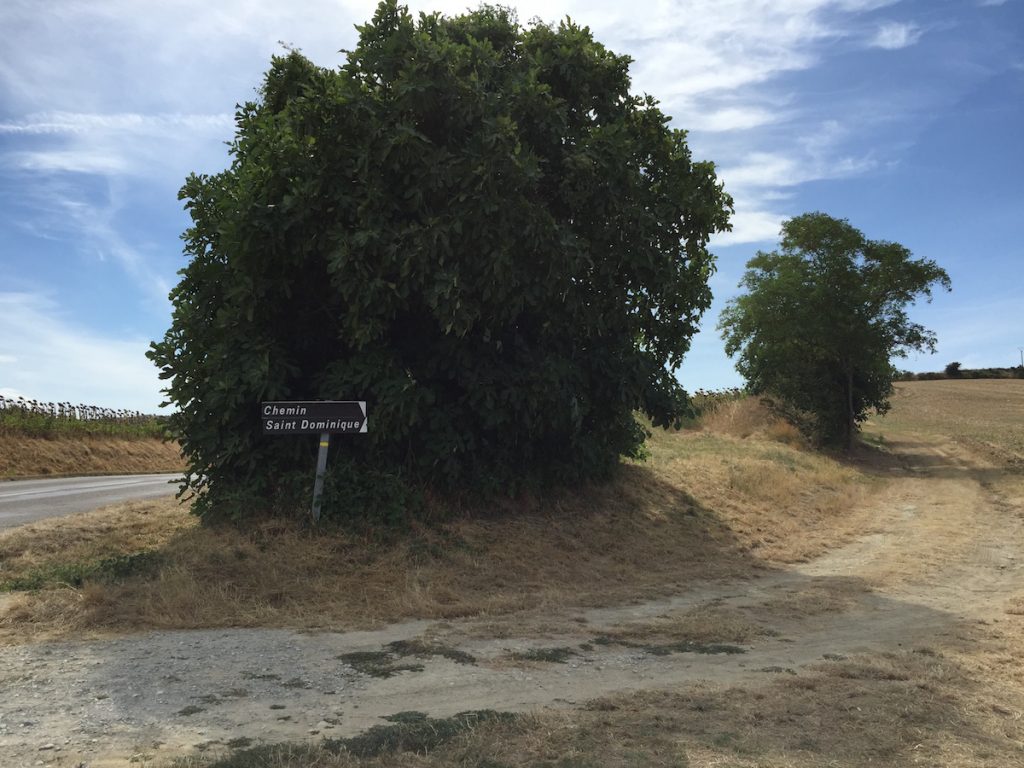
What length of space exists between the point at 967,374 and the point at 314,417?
98220 mm

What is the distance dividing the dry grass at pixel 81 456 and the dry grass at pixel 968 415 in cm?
3222

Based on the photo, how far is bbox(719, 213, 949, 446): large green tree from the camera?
3167 cm

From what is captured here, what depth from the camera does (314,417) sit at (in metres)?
10.5

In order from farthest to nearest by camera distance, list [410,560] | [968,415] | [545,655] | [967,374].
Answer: [967,374]
[968,415]
[410,560]
[545,655]

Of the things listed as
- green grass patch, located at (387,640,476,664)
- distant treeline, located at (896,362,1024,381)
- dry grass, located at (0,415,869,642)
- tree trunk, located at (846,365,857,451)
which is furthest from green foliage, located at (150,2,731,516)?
distant treeline, located at (896,362,1024,381)

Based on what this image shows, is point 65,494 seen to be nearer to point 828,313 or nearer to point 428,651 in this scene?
point 428,651

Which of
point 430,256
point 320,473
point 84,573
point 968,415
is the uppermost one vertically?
point 430,256

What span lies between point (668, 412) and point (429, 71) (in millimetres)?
6692

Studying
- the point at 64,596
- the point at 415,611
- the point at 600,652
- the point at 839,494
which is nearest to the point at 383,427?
the point at 415,611

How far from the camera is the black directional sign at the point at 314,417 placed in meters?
10.5

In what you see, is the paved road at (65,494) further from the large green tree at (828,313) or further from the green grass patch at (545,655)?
the large green tree at (828,313)

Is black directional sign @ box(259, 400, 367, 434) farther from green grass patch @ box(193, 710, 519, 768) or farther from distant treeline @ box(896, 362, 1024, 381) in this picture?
distant treeline @ box(896, 362, 1024, 381)

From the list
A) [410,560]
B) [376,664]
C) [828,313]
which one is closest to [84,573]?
[410,560]

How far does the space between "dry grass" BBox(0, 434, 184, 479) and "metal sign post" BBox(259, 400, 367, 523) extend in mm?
17364
